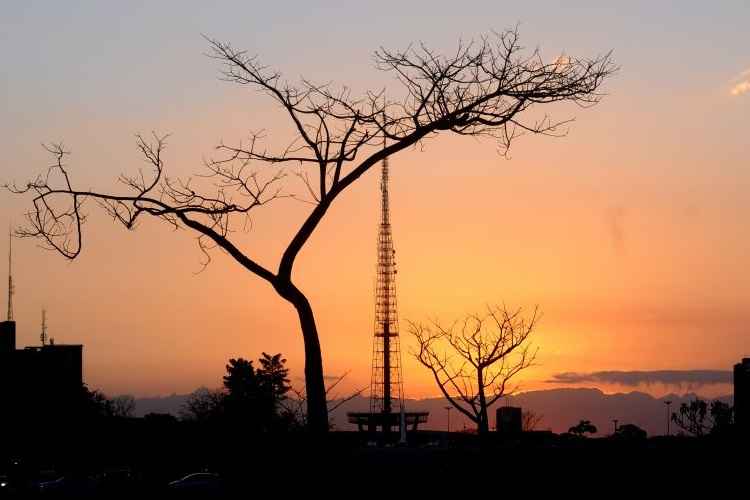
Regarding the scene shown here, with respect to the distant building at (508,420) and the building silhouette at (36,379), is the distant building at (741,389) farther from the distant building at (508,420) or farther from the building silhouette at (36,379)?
the building silhouette at (36,379)

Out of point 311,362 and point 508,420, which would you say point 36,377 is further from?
point 311,362

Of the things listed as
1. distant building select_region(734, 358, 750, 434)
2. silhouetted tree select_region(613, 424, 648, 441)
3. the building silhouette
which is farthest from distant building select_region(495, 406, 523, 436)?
the building silhouette

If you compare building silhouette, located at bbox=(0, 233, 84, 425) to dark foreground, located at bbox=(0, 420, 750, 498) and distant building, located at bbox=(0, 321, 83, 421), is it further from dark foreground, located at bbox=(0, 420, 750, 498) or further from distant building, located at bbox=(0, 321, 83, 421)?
dark foreground, located at bbox=(0, 420, 750, 498)

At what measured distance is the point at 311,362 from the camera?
1650 cm

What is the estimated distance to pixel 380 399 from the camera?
85562 mm

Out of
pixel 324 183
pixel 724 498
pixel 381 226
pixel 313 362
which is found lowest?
pixel 724 498

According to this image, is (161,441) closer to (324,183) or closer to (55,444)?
(324,183)

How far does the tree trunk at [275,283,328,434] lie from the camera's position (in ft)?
54.0

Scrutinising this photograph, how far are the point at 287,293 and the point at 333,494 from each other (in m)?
2.72

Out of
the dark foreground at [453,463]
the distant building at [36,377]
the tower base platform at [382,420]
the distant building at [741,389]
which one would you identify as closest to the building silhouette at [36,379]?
the distant building at [36,377]

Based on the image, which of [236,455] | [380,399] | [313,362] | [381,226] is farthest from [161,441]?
[380,399]

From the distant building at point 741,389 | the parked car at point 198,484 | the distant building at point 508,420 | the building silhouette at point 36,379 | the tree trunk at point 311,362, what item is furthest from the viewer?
the building silhouette at point 36,379

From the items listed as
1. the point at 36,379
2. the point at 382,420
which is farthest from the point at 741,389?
the point at 36,379

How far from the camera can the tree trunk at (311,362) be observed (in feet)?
54.0
